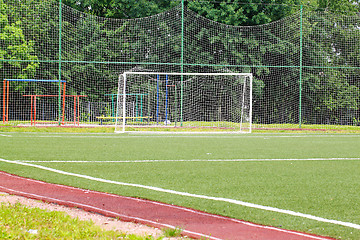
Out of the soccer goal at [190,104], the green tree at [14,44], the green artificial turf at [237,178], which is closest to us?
the green artificial turf at [237,178]

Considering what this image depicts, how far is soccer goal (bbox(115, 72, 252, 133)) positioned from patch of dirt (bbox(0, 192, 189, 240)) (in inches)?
540

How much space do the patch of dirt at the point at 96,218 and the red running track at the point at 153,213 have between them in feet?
0.24

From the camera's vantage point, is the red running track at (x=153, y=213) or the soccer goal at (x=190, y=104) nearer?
the red running track at (x=153, y=213)

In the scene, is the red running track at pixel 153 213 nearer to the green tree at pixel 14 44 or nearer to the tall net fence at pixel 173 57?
the tall net fence at pixel 173 57

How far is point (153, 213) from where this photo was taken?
3.90m

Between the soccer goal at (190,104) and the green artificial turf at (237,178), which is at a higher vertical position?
the soccer goal at (190,104)

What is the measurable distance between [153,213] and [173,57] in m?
20.6

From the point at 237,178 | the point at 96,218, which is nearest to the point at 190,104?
the point at 237,178

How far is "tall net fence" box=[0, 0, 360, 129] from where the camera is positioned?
2278 centimetres

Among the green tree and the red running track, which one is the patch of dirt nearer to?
the red running track

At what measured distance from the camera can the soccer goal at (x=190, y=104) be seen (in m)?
19.0

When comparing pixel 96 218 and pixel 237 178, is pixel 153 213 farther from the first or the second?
pixel 237 178

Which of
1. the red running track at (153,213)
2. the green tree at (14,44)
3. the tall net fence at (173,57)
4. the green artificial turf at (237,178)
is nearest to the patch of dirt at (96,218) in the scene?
the red running track at (153,213)

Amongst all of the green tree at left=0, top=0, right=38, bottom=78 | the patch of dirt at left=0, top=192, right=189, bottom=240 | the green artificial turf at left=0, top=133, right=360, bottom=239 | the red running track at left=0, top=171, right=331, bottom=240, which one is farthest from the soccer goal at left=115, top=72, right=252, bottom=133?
the patch of dirt at left=0, top=192, right=189, bottom=240
